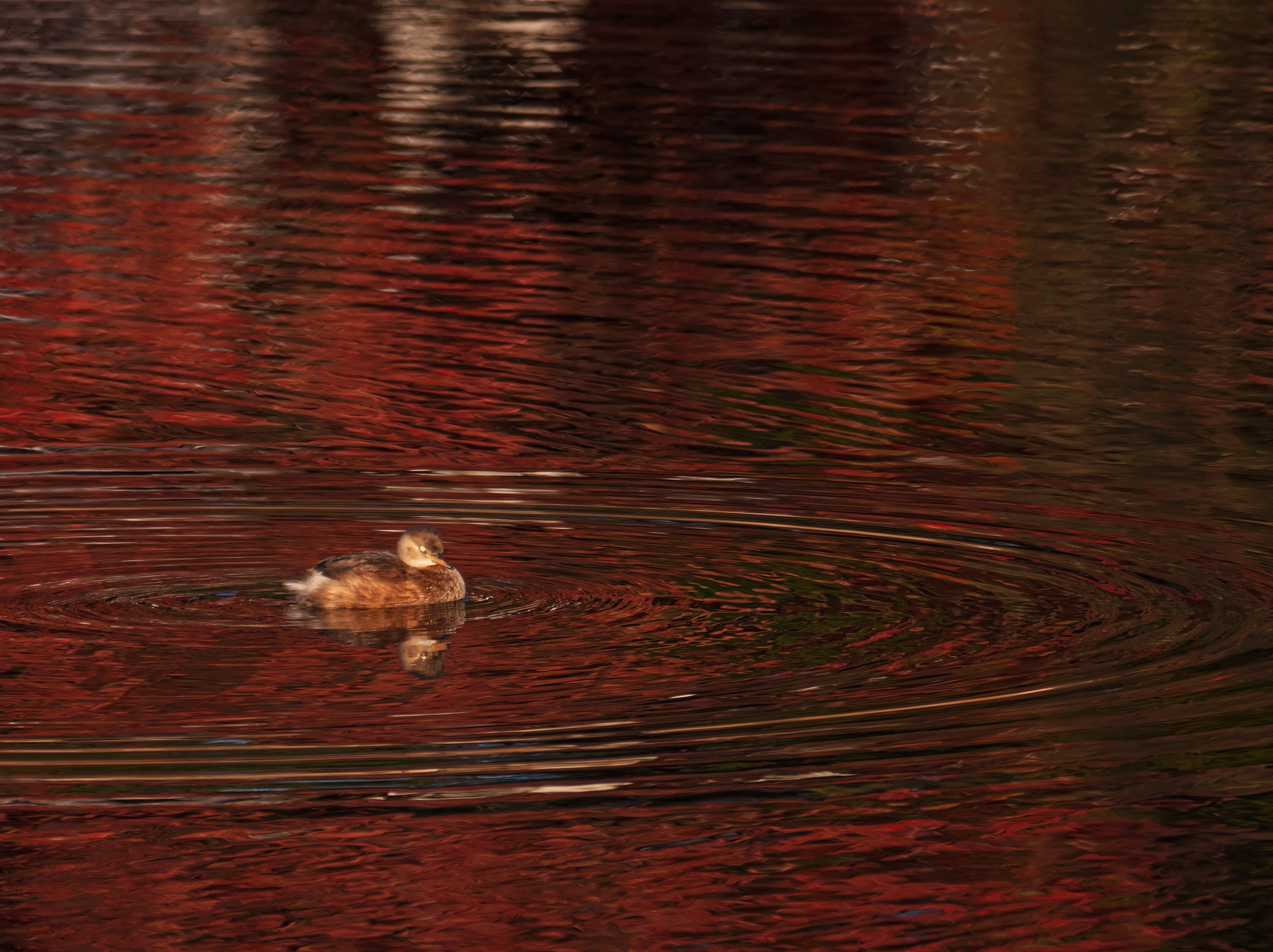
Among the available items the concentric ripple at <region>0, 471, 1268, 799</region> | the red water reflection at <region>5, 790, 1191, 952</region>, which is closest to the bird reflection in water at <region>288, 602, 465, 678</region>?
the concentric ripple at <region>0, 471, 1268, 799</region>

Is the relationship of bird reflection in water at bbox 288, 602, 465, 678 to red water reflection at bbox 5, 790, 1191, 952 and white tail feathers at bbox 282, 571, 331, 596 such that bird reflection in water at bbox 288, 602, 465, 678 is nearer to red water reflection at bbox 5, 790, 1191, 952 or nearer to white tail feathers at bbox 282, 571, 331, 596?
white tail feathers at bbox 282, 571, 331, 596

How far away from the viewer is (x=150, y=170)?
24375 millimetres

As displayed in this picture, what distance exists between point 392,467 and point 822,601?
3201 mm

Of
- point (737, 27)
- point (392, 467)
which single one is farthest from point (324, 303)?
point (737, 27)

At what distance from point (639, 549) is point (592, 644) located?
146cm

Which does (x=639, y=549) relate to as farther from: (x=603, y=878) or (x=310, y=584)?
(x=603, y=878)

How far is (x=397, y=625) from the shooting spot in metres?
10.1

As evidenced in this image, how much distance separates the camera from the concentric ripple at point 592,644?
330 inches

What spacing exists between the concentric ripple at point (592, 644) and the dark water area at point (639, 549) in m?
0.03

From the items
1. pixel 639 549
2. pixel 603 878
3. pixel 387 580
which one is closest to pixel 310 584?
pixel 387 580

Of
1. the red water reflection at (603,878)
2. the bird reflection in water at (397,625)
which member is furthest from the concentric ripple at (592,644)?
the red water reflection at (603,878)

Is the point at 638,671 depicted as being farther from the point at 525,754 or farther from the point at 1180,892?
the point at 1180,892

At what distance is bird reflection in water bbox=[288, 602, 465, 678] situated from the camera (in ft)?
31.9

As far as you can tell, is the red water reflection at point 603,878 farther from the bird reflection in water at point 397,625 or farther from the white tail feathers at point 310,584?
the white tail feathers at point 310,584
